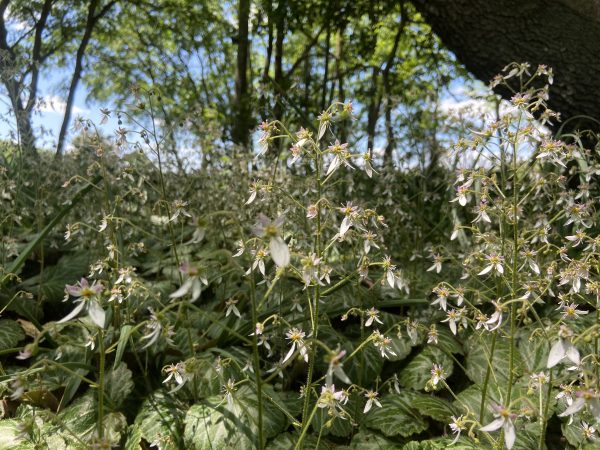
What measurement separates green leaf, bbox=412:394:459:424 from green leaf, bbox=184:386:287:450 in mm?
551

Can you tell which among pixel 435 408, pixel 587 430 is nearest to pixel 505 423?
pixel 587 430

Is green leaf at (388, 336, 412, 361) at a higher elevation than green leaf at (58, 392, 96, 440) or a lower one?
lower

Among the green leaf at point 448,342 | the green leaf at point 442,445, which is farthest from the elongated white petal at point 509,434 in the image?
the green leaf at point 448,342

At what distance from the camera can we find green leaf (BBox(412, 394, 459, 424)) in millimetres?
2033

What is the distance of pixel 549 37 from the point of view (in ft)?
12.1

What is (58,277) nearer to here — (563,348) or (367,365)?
(367,365)

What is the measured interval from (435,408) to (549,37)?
291cm

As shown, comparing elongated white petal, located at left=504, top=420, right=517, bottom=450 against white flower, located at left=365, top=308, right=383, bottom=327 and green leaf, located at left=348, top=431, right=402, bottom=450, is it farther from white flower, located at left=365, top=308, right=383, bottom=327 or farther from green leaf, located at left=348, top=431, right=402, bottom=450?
green leaf, located at left=348, top=431, right=402, bottom=450

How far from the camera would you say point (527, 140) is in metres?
1.75

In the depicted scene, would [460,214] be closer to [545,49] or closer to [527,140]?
[545,49]

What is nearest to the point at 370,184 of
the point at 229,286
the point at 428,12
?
the point at 428,12

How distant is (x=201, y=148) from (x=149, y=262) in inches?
42.0

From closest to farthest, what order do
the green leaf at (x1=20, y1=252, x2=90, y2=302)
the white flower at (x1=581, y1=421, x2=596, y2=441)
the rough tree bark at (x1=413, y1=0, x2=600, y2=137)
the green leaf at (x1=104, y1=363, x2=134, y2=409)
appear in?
the white flower at (x1=581, y1=421, x2=596, y2=441) → the green leaf at (x1=104, y1=363, x2=134, y2=409) → the green leaf at (x1=20, y1=252, x2=90, y2=302) → the rough tree bark at (x1=413, y1=0, x2=600, y2=137)

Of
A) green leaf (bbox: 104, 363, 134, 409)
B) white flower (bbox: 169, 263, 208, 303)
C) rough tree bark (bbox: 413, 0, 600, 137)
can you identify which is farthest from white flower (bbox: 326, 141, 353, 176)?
rough tree bark (bbox: 413, 0, 600, 137)
